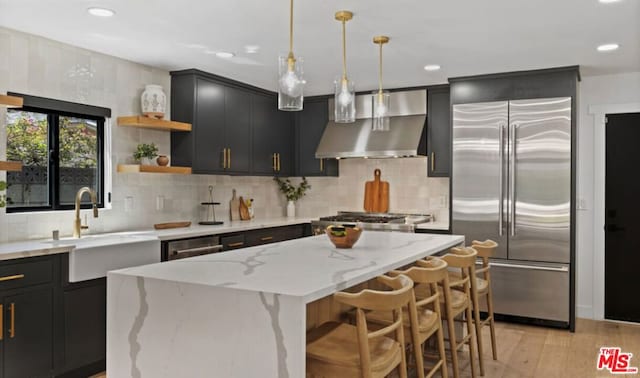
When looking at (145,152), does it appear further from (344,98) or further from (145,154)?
(344,98)

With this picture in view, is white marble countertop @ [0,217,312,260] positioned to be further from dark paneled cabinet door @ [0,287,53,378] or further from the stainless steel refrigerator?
the stainless steel refrigerator

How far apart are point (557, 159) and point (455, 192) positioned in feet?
3.22

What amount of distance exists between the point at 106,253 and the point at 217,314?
1.87 m

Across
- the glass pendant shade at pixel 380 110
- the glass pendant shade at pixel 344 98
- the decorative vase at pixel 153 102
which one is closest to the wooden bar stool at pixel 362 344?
the glass pendant shade at pixel 344 98

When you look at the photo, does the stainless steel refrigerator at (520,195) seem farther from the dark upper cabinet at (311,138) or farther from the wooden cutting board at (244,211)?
the wooden cutting board at (244,211)

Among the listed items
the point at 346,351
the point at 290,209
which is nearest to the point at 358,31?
the point at 346,351

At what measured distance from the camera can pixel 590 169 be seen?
16.8 feet

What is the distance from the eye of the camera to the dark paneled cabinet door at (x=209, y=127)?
4.86m

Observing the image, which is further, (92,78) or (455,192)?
(455,192)

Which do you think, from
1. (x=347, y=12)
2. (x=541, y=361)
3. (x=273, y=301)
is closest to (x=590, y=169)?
(x=541, y=361)

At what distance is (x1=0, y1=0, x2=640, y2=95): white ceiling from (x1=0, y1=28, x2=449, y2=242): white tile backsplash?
18 centimetres

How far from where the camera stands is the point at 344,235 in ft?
10.6

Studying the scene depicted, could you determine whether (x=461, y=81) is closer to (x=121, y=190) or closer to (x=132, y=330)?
(x=121, y=190)

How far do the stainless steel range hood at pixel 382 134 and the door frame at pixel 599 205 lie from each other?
1.70m
